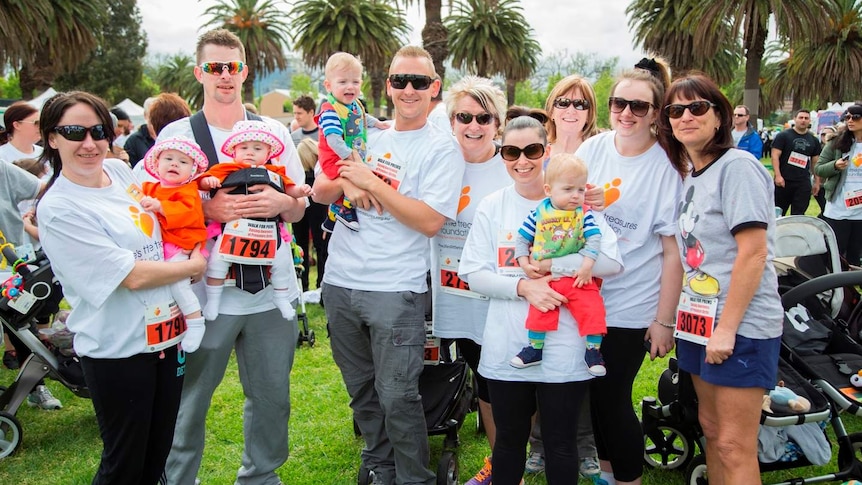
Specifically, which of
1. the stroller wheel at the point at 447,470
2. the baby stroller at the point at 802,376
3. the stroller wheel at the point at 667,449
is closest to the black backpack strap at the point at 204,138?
the stroller wheel at the point at 447,470

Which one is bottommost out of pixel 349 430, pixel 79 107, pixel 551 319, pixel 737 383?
pixel 349 430

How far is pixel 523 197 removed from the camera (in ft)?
9.28

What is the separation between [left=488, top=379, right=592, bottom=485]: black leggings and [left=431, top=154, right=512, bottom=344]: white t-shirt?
558mm

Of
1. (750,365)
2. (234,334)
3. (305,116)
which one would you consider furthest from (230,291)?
(305,116)

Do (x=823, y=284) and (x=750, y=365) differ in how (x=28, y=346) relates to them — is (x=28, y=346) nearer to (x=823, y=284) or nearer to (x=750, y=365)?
(x=750, y=365)

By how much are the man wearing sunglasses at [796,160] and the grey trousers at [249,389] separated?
9638 mm

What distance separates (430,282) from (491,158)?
0.80 metres

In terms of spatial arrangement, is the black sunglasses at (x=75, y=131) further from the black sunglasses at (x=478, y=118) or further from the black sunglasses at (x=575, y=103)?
the black sunglasses at (x=575, y=103)

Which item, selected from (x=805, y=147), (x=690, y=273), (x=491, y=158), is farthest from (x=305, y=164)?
(x=805, y=147)

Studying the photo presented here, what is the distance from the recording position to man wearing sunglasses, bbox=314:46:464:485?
2.99m

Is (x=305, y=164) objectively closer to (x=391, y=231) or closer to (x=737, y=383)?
(x=391, y=231)

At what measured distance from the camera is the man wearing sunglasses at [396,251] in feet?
9.81

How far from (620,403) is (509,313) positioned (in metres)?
0.73

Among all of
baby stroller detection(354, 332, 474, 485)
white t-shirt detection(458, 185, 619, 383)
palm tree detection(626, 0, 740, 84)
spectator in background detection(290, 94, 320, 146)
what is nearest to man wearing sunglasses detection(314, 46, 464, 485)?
white t-shirt detection(458, 185, 619, 383)
